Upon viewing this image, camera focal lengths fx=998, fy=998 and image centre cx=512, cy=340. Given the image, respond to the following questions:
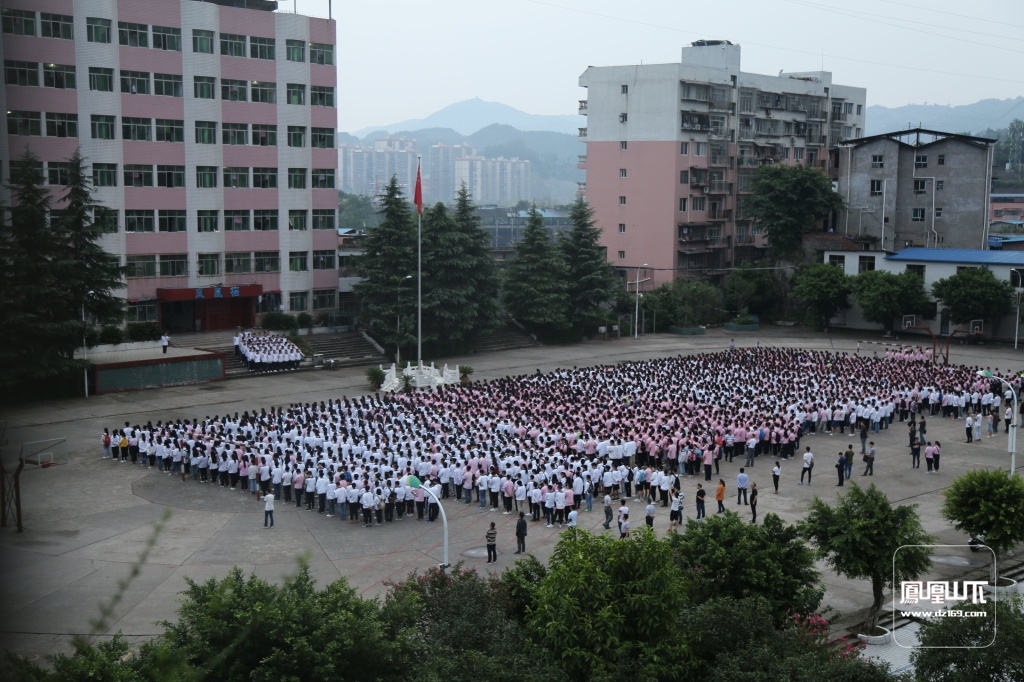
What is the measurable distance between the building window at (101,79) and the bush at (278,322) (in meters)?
10.5

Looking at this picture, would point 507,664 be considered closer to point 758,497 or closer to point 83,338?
point 758,497

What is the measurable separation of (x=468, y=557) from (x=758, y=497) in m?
7.12

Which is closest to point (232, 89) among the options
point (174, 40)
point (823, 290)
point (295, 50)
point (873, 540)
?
point (174, 40)

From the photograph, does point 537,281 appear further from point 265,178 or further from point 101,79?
point 101,79

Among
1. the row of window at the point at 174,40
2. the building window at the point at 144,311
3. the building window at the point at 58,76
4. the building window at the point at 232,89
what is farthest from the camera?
the building window at the point at 232,89

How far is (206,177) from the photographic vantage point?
133 feet

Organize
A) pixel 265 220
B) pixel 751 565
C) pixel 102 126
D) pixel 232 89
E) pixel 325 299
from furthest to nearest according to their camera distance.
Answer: pixel 325 299
pixel 265 220
pixel 232 89
pixel 102 126
pixel 751 565

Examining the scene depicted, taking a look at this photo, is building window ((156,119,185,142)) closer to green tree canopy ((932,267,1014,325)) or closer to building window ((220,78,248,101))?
building window ((220,78,248,101))

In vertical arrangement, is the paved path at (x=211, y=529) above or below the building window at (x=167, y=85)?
below

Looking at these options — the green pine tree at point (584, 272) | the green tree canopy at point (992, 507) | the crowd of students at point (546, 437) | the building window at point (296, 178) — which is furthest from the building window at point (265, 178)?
the green tree canopy at point (992, 507)

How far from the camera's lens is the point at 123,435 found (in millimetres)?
24078

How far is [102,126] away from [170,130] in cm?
298

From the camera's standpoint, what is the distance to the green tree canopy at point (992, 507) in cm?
1571

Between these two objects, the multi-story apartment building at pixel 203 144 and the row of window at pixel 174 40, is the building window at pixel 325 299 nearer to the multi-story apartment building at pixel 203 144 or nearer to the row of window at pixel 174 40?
the multi-story apartment building at pixel 203 144
